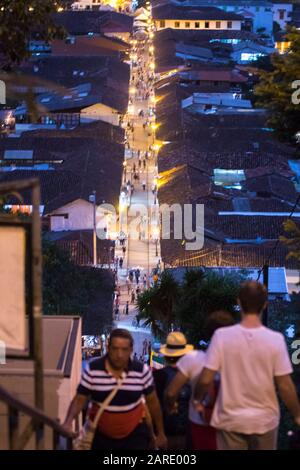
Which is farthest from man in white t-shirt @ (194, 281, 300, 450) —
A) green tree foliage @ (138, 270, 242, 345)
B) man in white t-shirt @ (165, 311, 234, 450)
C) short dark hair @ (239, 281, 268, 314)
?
green tree foliage @ (138, 270, 242, 345)

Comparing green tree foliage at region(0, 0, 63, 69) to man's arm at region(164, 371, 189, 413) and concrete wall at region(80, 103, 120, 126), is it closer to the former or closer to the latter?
man's arm at region(164, 371, 189, 413)

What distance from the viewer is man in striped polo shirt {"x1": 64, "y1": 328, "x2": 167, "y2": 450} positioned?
103 inches

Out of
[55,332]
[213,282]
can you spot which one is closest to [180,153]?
[213,282]

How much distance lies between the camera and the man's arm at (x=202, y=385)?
2467 millimetres

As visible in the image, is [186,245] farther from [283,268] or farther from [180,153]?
[180,153]

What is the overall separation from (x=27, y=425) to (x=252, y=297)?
23.7 inches

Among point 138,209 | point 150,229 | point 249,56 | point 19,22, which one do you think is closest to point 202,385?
point 19,22

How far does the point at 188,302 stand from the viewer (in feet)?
29.7

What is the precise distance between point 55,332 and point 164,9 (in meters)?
40.3

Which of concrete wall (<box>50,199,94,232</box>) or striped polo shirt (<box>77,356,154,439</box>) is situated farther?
concrete wall (<box>50,199,94,232</box>)

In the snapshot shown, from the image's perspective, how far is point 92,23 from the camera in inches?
1519

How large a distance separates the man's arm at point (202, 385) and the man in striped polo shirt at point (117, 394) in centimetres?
16

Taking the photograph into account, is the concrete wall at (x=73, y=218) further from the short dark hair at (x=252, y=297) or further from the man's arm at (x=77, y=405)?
the short dark hair at (x=252, y=297)

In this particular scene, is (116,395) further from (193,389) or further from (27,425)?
(27,425)
